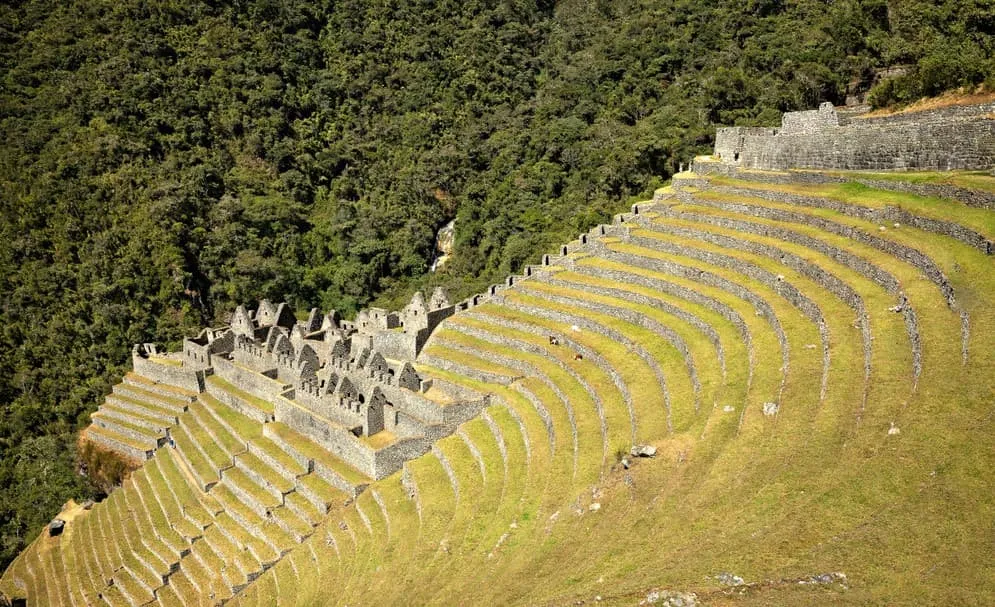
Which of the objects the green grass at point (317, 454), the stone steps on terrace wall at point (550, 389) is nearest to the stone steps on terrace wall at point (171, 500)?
the green grass at point (317, 454)

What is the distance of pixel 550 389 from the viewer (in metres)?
22.2

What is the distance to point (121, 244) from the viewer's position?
49.9 m

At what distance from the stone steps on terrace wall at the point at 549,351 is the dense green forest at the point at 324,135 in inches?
595

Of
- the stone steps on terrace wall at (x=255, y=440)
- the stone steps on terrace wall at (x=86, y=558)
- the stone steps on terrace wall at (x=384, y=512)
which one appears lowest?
the stone steps on terrace wall at (x=86, y=558)

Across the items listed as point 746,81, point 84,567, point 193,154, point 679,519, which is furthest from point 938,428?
point 193,154

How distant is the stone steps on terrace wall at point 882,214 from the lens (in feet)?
56.4

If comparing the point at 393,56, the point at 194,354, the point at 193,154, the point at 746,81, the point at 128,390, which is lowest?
the point at 128,390

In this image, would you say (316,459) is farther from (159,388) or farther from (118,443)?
(159,388)

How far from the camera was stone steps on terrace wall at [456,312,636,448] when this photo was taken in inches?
761

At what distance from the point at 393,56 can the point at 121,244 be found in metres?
36.1

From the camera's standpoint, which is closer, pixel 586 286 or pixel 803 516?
pixel 803 516

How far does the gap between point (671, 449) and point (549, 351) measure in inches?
344

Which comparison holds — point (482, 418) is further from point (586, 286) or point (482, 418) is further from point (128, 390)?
point (128, 390)

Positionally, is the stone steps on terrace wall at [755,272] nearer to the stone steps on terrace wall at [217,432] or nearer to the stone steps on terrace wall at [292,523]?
the stone steps on terrace wall at [292,523]
